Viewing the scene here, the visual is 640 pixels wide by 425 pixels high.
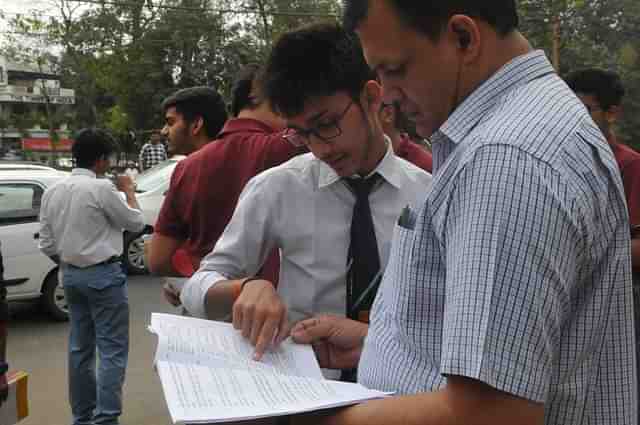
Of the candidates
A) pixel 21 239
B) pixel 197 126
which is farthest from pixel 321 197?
pixel 21 239

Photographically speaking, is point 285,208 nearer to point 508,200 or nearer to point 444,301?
point 444,301

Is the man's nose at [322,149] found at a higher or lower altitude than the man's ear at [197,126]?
higher

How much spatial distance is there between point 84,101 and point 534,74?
114ft

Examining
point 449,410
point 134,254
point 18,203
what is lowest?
point 134,254

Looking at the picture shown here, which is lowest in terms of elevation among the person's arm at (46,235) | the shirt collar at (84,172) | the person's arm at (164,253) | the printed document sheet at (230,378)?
the person's arm at (46,235)

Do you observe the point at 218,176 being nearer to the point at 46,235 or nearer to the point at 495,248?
the point at 495,248

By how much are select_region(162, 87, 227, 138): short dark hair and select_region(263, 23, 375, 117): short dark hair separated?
5.14ft

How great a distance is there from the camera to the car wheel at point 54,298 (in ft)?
21.3

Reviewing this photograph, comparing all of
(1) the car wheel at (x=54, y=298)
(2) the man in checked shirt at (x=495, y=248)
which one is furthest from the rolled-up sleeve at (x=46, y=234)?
(2) the man in checked shirt at (x=495, y=248)

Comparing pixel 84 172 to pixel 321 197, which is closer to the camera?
pixel 321 197

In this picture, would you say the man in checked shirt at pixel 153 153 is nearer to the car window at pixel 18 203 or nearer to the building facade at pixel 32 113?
the car window at pixel 18 203

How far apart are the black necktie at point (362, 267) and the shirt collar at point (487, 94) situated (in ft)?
2.73

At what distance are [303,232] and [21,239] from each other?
5.27 m

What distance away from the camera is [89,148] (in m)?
4.26
